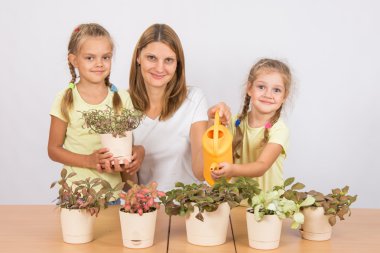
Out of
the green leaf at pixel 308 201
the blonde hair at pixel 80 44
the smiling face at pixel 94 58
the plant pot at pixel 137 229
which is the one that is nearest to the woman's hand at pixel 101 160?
the blonde hair at pixel 80 44

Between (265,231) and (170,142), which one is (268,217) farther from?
(170,142)

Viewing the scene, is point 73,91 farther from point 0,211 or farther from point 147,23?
point 147,23

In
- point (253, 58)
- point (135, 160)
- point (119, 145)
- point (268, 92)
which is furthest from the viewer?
point (253, 58)

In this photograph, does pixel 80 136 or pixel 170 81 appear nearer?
pixel 80 136

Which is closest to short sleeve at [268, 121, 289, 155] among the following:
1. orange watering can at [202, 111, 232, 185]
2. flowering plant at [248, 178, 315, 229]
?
orange watering can at [202, 111, 232, 185]

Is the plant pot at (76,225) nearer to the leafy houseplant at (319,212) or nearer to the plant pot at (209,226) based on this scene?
the plant pot at (209,226)

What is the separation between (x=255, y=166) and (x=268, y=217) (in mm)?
501

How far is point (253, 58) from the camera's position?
3623 millimetres

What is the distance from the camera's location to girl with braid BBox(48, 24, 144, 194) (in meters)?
2.54

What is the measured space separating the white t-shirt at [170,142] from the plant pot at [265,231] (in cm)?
98

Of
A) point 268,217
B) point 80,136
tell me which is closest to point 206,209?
point 268,217

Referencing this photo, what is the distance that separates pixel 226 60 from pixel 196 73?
18 cm

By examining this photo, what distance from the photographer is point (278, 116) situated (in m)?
2.57

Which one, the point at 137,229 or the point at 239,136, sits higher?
the point at 239,136
